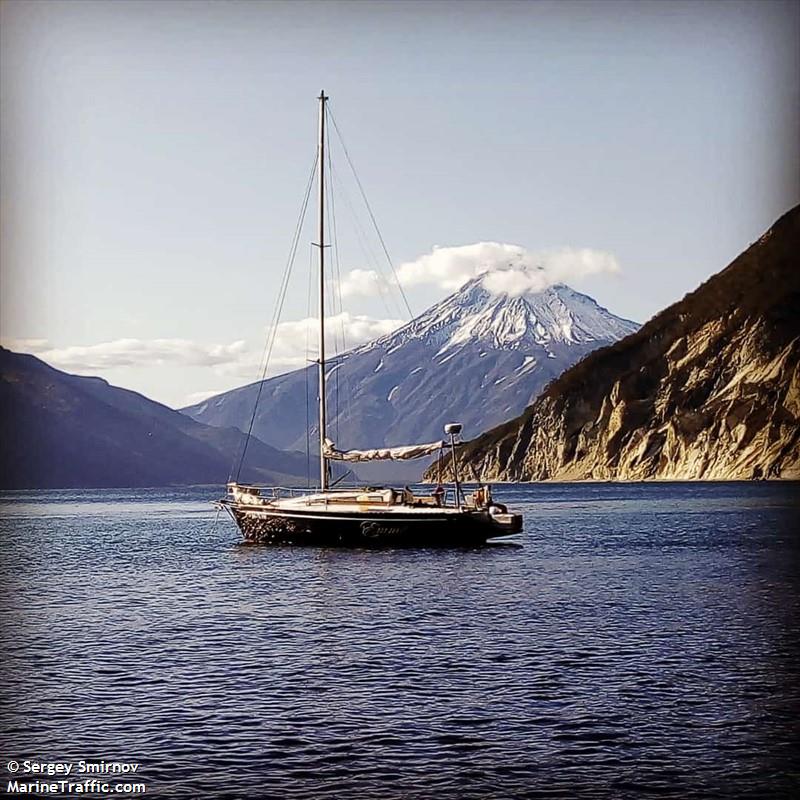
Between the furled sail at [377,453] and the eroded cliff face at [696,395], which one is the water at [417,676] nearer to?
the furled sail at [377,453]

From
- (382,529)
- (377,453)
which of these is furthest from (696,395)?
(382,529)

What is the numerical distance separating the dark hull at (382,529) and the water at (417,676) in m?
3.10

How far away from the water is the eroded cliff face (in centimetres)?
7727

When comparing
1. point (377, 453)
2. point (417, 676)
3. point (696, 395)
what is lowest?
point (417, 676)

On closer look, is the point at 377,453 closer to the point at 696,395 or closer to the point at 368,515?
the point at 368,515

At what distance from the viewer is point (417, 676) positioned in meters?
19.3

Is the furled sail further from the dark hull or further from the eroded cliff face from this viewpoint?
the eroded cliff face

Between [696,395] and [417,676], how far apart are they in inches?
4472

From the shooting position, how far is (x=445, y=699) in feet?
57.9

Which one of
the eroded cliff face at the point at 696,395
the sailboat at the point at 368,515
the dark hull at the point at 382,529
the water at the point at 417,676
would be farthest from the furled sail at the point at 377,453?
the eroded cliff face at the point at 696,395

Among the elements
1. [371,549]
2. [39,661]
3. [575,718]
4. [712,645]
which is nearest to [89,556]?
[371,549]

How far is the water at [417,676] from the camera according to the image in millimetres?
14016

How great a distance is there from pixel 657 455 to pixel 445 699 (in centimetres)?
12090

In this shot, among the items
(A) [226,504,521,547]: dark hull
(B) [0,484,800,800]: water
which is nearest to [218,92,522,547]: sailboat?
(A) [226,504,521,547]: dark hull
